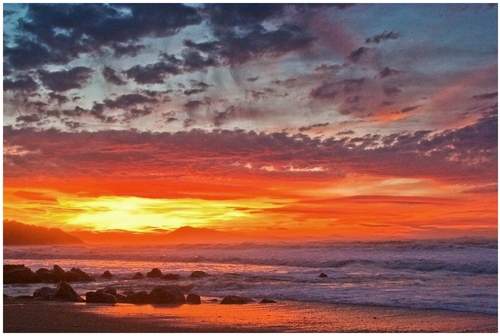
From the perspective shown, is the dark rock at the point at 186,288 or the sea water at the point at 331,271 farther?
→ the dark rock at the point at 186,288

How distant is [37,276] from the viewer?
1633 cm

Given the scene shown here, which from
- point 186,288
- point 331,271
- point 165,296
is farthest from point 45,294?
point 331,271

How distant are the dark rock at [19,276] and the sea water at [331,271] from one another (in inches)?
19.2

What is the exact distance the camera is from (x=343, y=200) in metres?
13.3

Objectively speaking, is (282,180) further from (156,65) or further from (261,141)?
(156,65)

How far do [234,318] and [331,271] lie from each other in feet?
29.3

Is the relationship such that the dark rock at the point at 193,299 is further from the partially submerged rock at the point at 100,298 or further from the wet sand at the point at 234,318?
the partially submerged rock at the point at 100,298

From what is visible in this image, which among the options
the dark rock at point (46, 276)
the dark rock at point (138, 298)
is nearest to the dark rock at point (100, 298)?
the dark rock at point (138, 298)

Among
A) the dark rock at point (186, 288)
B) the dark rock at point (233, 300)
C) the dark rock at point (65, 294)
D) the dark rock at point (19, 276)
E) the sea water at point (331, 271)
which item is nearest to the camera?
the dark rock at point (233, 300)

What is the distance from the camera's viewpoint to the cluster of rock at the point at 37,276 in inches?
624

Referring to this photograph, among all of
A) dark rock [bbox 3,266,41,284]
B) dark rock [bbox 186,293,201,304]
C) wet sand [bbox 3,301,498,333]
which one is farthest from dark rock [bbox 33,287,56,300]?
dark rock [bbox 3,266,41,284]

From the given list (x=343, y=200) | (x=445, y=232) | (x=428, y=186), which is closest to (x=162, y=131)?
(x=343, y=200)

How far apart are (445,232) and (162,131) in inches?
323

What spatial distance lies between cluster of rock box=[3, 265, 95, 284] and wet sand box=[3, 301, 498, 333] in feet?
14.9
